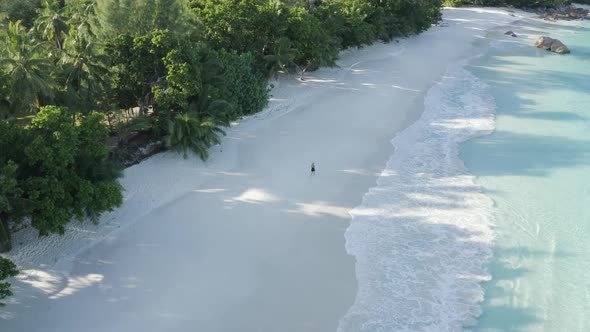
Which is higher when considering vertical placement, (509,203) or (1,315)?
(509,203)

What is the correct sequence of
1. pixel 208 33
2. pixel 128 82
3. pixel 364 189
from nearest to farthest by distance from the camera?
pixel 364 189 < pixel 128 82 < pixel 208 33

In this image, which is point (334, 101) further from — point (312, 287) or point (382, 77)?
point (312, 287)

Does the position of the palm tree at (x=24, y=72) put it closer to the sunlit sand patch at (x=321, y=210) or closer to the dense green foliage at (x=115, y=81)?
Answer: the dense green foliage at (x=115, y=81)

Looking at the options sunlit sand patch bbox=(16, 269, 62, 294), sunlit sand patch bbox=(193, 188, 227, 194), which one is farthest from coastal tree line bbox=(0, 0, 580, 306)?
sunlit sand patch bbox=(193, 188, 227, 194)

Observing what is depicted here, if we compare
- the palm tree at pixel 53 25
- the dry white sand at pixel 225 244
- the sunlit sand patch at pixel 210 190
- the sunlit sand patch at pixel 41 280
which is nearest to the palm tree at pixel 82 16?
the palm tree at pixel 53 25

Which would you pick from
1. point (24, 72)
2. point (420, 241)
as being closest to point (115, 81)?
point (24, 72)

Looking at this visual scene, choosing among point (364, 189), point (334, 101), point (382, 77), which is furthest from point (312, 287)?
point (382, 77)

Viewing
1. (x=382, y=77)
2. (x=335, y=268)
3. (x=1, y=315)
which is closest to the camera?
(x=1, y=315)

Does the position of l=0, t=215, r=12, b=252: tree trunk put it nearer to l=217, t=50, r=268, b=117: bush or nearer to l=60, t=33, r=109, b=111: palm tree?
l=60, t=33, r=109, b=111: palm tree
